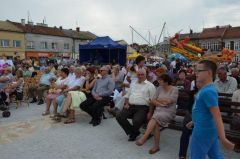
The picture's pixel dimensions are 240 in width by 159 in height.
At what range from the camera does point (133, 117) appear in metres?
5.92

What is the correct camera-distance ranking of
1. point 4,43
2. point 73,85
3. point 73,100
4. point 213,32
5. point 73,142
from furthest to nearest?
point 213,32 → point 4,43 → point 73,85 → point 73,100 → point 73,142

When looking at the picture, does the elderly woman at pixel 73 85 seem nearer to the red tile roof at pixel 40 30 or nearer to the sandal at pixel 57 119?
the sandal at pixel 57 119

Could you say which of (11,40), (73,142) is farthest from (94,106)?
(11,40)

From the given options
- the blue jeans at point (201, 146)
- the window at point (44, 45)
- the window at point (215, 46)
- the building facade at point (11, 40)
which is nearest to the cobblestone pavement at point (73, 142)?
the blue jeans at point (201, 146)

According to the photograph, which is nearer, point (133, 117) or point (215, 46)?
point (133, 117)

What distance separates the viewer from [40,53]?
183ft

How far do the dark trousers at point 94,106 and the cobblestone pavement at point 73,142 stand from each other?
269mm

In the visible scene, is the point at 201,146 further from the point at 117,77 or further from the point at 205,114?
the point at 117,77

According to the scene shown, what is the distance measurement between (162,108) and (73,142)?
6.05 ft

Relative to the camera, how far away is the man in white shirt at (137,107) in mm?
5816

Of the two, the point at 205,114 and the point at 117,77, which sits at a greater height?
the point at 117,77

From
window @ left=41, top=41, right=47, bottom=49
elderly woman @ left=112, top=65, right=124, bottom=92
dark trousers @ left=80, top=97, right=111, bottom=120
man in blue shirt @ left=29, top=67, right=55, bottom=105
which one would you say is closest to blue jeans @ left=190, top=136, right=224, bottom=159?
dark trousers @ left=80, top=97, right=111, bottom=120

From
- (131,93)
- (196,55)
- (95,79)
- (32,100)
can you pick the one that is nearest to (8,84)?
(32,100)

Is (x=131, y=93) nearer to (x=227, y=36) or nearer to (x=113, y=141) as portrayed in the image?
(x=113, y=141)
